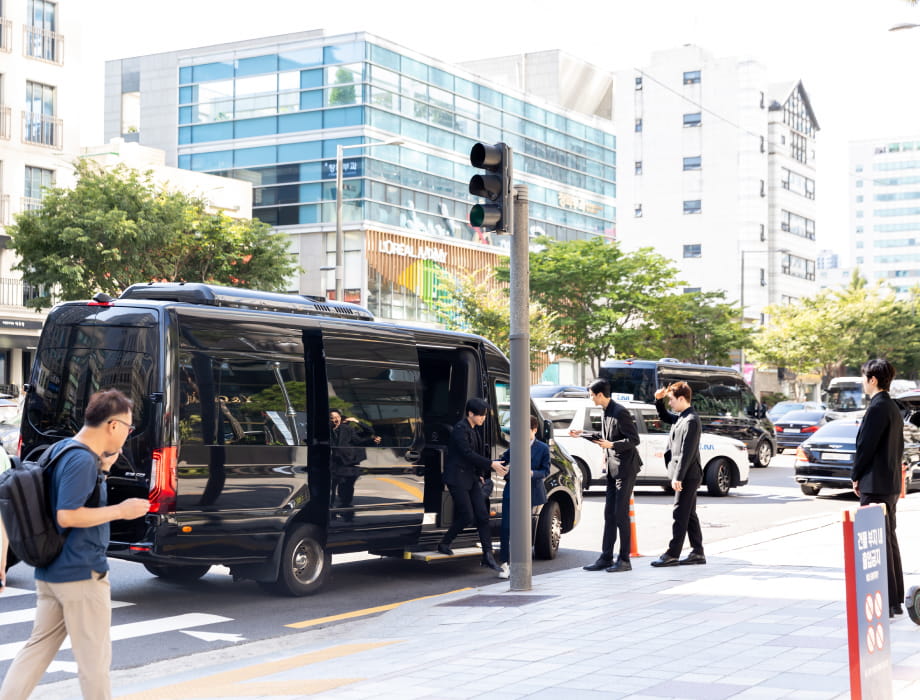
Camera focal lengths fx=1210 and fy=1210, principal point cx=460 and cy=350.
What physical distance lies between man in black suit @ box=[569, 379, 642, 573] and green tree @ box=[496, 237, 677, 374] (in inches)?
1219

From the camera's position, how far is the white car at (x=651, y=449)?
2162cm

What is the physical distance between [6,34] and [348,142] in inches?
657

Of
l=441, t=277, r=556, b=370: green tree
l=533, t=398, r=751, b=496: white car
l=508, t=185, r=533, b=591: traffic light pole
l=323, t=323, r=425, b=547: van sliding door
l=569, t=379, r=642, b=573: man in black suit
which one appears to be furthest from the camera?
l=441, t=277, r=556, b=370: green tree

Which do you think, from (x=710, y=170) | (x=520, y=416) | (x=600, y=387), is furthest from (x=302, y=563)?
(x=710, y=170)

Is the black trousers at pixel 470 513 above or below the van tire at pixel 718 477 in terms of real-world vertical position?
above

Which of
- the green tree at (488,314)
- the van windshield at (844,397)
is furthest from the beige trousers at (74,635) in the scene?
the van windshield at (844,397)

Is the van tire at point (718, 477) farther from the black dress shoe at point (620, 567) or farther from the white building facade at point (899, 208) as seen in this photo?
the white building facade at point (899, 208)

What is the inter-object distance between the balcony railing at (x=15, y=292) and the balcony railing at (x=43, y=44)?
7.73 meters

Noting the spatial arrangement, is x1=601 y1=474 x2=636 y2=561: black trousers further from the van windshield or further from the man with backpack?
the van windshield

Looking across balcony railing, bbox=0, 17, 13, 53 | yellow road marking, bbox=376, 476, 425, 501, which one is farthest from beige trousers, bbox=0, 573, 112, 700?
balcony railing, bbox=0, 17, 13, 53

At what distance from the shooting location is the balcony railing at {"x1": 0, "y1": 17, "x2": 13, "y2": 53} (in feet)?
130

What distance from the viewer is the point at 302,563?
11.0m

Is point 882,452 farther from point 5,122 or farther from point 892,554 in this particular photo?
point 5,122

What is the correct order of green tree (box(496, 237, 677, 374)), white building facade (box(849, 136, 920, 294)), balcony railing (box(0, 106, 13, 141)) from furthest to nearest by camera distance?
white building facade (box(849, 136, 920, 294)) < green tree (box(496, 237, 677, 374)) < balcony railing (box(0, 106, 13, 141))
